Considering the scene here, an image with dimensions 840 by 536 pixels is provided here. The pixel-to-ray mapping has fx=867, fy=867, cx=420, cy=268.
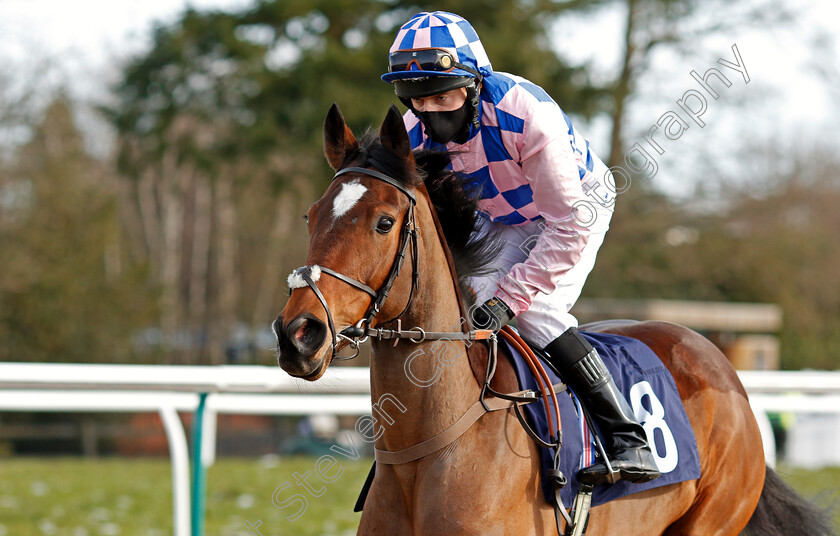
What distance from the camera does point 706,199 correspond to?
52.5ft

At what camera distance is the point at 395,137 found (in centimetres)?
231

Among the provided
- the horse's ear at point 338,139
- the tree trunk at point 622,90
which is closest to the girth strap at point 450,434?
the horse's ear at point 338,139

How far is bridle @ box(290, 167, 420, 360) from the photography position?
6.68ft

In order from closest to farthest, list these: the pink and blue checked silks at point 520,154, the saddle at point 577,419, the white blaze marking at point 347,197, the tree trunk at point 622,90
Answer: the white blaze marking at point 347,197, the saddle at point 577,419, the pink and blue checked silks at point 520,154, the tree trunk at point 622,90

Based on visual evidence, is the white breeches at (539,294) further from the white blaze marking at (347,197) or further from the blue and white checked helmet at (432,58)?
the white blaze marking at (347,197)

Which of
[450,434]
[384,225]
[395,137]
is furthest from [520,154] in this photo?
[450,434]

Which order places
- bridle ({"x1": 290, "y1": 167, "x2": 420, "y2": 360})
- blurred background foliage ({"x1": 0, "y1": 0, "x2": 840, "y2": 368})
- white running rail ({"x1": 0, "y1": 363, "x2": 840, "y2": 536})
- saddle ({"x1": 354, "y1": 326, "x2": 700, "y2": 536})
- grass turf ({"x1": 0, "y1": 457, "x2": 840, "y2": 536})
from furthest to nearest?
blurred background foliage ({"x1": 0, "y1": 0, "x2": 840, "y2": 368})
grass turf ({"x1": 0, "y1": 457, "x2": 840, "y2": 536})
white running rail ({"x1": 0, "y1": 363, "x2": 840, "y2": 536})
saddle ({"x1": 354, "y1": 326, "x2": 700, "y2": 536})
bridle ({"x1": 290, "y1": 167, "x2": 420, "y2": 360})

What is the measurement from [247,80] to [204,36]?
1117 mm

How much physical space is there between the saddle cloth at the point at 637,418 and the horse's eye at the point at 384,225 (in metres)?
0.67

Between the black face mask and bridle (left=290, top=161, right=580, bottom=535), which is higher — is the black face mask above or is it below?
above

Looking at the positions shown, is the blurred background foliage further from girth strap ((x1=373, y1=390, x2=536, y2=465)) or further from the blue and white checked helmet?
girth strap ((x1=373, y1=390, x2=536, y2=465))

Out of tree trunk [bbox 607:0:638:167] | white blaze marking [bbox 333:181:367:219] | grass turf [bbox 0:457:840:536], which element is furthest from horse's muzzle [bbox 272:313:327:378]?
tree trunk [bbox 607:0:638:167]

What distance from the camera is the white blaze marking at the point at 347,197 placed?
2164 millimetres

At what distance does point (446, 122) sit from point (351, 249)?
0.72m
